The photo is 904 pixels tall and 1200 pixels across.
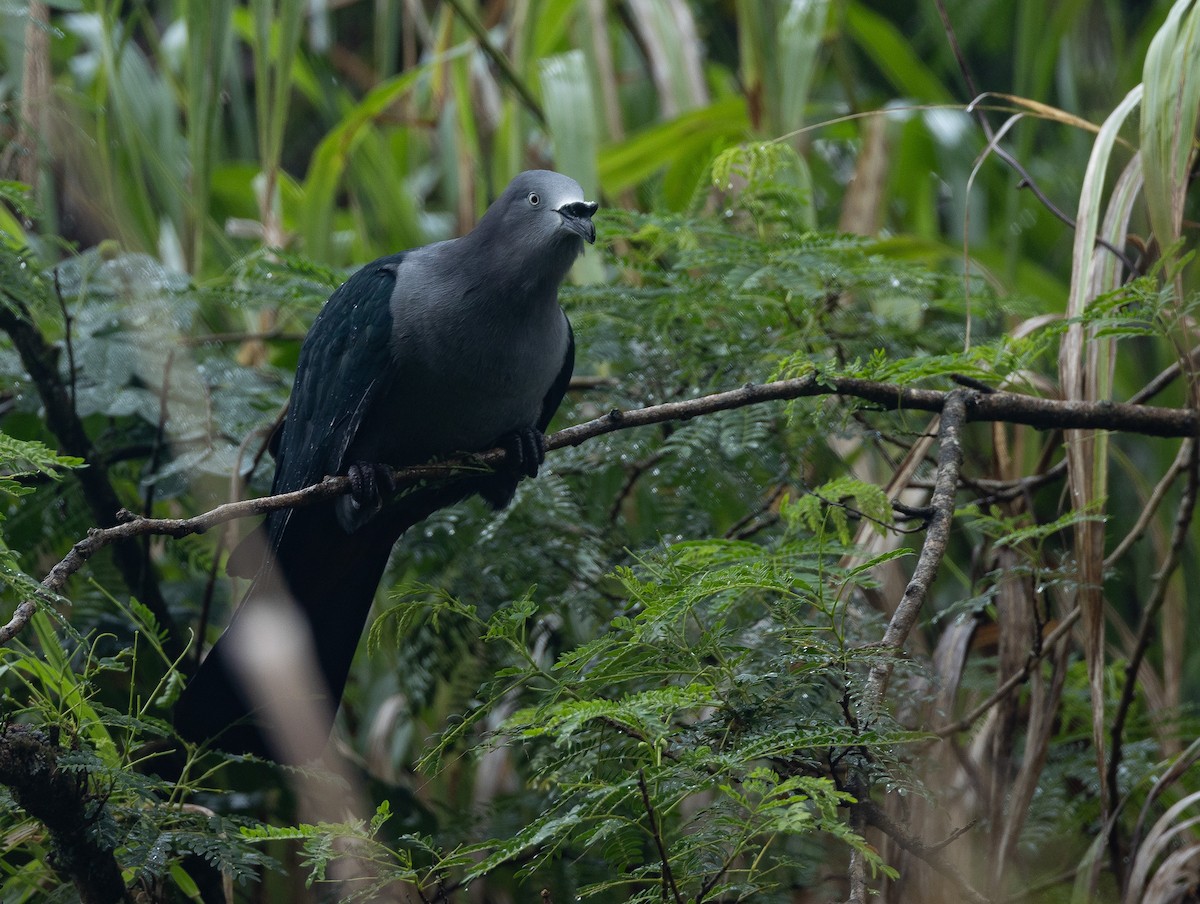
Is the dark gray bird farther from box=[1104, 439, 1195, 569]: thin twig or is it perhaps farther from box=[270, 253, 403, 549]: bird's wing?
box=[1104, 439, 1195, 569]: thin twig

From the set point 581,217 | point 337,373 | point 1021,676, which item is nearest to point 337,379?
point 337,373

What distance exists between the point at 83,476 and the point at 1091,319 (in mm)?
2536

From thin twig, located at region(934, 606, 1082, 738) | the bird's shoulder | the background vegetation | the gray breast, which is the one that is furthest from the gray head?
thin twig, located at region(934, 606, 1082, 738)

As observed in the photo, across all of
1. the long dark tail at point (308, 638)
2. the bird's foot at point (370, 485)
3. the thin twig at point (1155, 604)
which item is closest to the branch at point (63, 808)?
the long dark tail at point (308, 638)

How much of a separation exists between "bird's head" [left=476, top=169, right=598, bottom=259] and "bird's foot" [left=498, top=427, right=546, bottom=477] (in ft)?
1.66

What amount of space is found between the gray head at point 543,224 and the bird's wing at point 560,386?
0.77ft

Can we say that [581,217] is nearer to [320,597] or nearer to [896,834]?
[320,597]

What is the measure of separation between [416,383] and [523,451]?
363 millimetres

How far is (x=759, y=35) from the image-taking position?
3953mm

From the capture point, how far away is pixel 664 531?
10.9ft

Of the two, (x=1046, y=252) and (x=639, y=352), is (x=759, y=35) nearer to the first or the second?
(x=639, y=352)

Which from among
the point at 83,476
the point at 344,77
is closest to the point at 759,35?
the point at 83,476

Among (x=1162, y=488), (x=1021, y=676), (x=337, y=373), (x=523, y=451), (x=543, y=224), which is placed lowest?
(x=1021, y=676)

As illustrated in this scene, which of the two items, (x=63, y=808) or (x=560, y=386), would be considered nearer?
(x=63, y=808)
